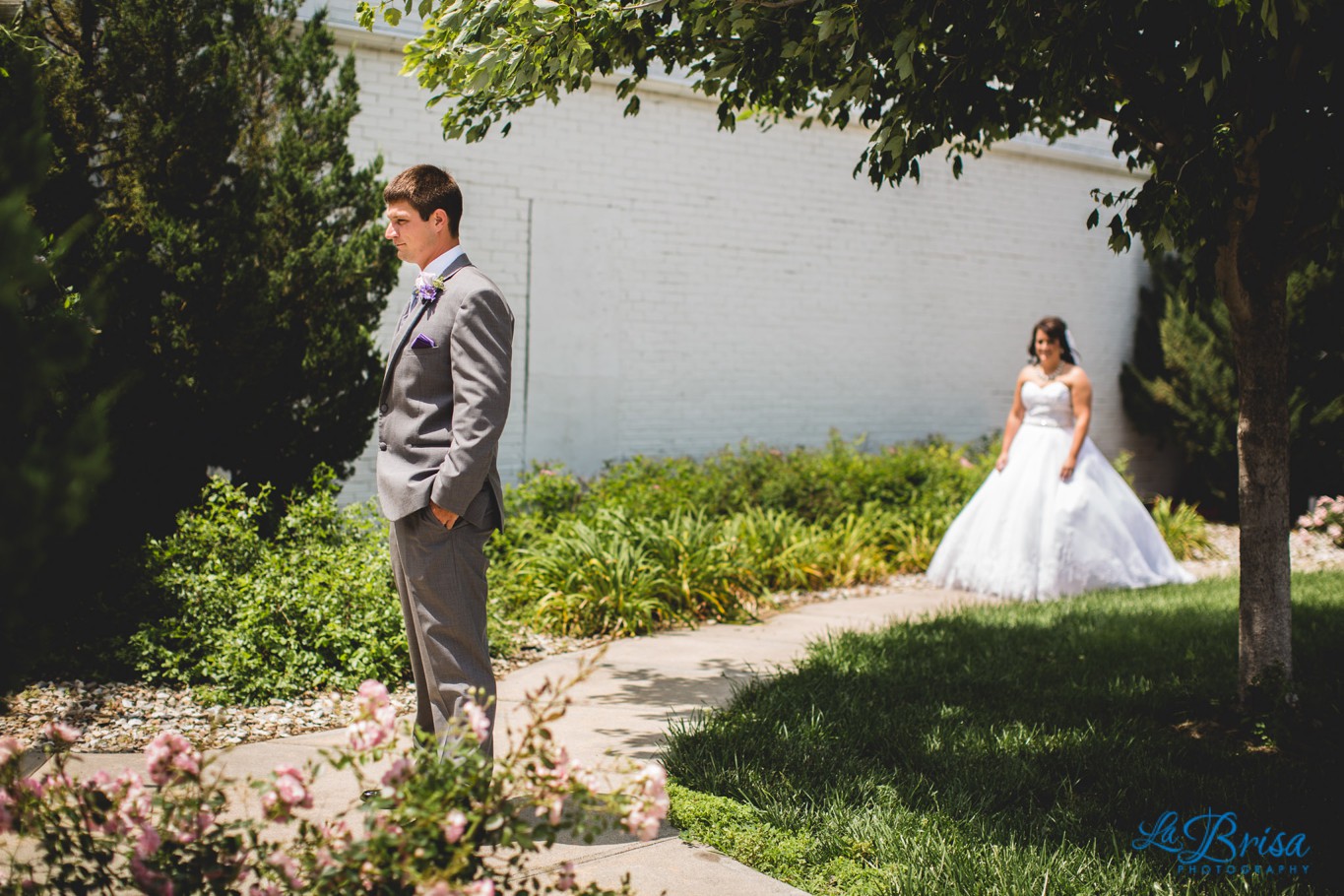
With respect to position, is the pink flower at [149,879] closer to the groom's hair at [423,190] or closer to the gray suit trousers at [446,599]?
the gray suit trousers at [446,599]

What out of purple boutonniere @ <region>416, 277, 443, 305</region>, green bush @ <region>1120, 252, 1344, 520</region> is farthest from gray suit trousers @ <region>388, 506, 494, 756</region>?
green bush @ <region>1120, 252, 1344, 520</region>

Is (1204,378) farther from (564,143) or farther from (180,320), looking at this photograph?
(180,320)

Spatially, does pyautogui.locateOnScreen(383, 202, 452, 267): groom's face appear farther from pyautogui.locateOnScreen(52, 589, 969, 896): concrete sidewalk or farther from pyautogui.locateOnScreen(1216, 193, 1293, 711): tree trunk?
pyautogui.locateOnScreen(1216, 193, 1293, 711): tree trunk

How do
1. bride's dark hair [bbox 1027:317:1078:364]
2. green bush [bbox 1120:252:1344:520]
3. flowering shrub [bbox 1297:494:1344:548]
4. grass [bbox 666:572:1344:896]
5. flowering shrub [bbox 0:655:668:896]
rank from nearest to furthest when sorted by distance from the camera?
flowering shrub [bbox 0:655:668:896] → grass [bbox 666:572:1344:896] → bride's dark hair [bbox 1027:317:1078:364] → flowering shrub [bbox 1297:494:1344:548] → green bush [bbox 1120:252:1344:520]

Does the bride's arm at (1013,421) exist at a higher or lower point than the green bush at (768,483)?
higher

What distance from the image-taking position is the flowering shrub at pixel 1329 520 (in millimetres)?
9828

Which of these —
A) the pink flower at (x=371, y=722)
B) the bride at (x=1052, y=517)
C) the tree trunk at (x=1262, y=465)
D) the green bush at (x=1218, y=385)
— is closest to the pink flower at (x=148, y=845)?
the pink flower at (x=371, y=722)

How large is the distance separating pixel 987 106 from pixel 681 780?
2.74 m

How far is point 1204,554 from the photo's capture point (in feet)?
31.5

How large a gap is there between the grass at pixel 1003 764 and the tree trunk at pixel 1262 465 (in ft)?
0.88

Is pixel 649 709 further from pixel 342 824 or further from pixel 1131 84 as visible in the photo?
pixel 1131 84

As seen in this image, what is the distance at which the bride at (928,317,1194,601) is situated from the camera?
7.52 meters

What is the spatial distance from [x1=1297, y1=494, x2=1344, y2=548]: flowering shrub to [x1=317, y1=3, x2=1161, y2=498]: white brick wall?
8.77 feet

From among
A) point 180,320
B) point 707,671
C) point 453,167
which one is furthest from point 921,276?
point 180,320
